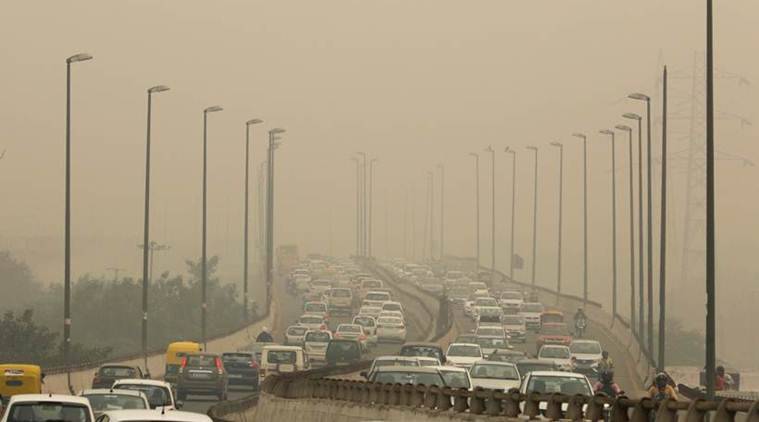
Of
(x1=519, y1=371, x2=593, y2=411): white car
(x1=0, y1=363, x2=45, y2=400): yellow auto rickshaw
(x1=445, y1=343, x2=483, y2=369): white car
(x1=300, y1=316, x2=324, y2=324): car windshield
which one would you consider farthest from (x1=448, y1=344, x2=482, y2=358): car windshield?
(x1=300, y1=316, x2=324, y2=324): car windshield

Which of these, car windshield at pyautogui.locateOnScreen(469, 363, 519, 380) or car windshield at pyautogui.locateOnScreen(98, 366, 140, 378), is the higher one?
car windshield at pyautogui.locateOnScreen(469, 363, 519, 380)

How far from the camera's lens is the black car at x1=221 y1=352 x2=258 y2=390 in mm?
71875

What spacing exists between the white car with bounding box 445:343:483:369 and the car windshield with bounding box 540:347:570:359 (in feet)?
16.0

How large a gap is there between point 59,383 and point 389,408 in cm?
2709

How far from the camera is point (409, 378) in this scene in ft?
148

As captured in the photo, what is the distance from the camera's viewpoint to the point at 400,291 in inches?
6284

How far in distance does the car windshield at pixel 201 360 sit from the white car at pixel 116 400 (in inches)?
1123

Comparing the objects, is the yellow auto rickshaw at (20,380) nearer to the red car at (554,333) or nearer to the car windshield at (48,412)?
the car windshield at (48,412)

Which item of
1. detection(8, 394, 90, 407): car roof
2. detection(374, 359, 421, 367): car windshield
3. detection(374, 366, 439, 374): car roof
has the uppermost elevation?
detection(8, 394, 90, 407): car roof

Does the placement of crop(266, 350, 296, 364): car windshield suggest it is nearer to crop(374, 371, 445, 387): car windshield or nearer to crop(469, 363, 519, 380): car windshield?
crop(469, 363, 519, 380): car windshield

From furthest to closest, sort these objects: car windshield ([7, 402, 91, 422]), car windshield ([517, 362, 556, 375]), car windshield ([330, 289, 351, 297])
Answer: car windshield ([330, 289, 351, 297]) < car windshield ([517, 362, 556, 375]) < car windshield ([7, 402, 91, 422])

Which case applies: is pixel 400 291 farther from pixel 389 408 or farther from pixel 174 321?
pixel 389 408

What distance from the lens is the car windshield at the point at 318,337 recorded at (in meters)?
87.2

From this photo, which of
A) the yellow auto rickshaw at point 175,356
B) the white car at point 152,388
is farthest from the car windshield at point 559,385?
the yellow auto rickshaw at point 175,356
